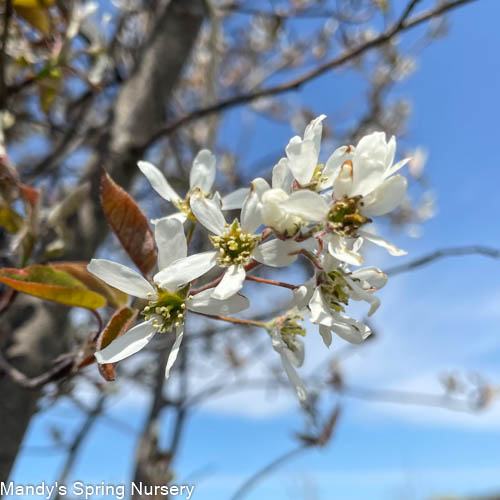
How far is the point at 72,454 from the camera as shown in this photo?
4.18ft

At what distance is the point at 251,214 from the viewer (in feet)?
1.50

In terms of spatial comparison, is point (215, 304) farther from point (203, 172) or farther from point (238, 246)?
point (203, 172)

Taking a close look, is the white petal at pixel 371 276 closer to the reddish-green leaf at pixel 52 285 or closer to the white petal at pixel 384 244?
the white petal at pixel 384 244

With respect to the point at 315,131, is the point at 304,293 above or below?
below

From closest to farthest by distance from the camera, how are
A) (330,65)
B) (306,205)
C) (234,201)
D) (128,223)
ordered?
(306,205), (128,223), (234,201), (330,65)

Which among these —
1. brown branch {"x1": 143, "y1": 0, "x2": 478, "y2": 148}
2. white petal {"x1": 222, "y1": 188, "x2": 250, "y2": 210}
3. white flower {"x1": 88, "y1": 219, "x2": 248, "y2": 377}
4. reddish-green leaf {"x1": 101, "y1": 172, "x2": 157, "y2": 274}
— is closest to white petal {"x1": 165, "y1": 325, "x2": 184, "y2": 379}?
white flower {"x1": 88, "y1": 219, "x2": 248, "y2": 377}

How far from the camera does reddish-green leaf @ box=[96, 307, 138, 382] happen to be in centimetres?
44

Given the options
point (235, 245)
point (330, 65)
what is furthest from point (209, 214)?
point (330, 65)

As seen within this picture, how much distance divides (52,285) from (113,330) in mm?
124

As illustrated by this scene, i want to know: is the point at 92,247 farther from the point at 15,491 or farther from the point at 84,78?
the point at 15,491

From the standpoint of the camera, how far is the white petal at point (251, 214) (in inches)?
17.7

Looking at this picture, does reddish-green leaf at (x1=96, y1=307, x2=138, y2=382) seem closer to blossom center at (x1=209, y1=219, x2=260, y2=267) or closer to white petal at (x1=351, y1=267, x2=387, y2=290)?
blossom center at (x1=209, y1=219, x2=260, y2=267)

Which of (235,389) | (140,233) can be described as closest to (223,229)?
(140,233)

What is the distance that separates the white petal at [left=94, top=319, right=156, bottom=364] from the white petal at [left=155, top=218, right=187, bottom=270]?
0.08 meters
